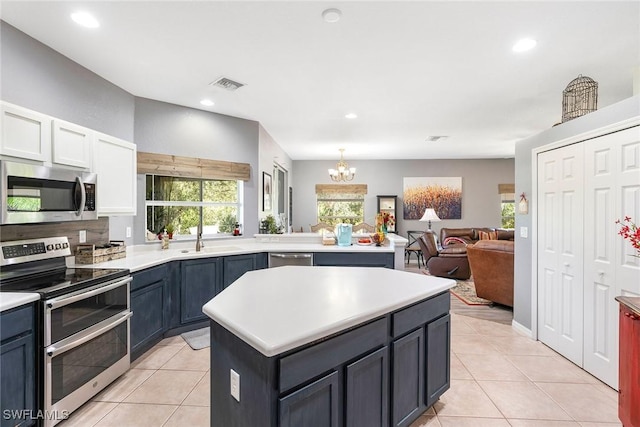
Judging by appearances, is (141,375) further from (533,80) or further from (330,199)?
(330,199)

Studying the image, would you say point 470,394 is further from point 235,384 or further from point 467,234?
point 467,234

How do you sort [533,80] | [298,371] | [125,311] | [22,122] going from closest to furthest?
1. [298,371]
2. [22,122]
3. [125,311]
4. [533,80]

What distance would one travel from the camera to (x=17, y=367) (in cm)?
171

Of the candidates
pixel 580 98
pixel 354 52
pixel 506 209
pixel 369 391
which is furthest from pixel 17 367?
pixel 506 209

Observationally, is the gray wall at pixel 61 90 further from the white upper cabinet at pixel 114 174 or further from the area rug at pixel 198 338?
the area rug at pixel 198 338

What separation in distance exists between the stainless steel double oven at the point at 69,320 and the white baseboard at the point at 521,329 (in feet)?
13.2

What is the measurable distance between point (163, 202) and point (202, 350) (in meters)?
2.01

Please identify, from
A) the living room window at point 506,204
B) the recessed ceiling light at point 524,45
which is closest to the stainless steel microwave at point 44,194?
Result: the recessed ceiling light at point 524,45

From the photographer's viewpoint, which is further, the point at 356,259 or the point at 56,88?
the point at 356,259

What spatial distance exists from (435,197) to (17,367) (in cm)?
815

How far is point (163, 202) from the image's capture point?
402 centimetres

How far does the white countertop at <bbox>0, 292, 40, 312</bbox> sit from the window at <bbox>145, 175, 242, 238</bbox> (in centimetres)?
212

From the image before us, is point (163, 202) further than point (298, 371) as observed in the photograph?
Yes

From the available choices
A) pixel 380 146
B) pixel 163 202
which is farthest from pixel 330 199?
pixel 163 202
